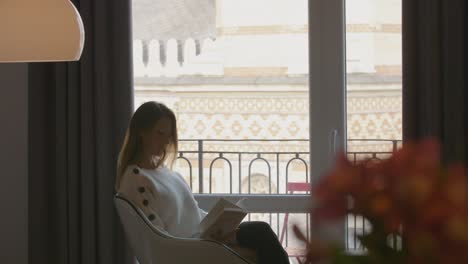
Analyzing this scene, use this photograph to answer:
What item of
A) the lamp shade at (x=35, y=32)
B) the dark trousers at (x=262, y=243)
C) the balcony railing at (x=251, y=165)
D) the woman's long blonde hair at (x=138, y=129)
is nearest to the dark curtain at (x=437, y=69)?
the balcony railing at (x=251, y=165)

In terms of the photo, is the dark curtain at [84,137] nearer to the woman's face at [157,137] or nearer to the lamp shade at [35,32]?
the woman's face at [157,137]

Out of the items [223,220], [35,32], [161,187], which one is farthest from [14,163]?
[35,32]

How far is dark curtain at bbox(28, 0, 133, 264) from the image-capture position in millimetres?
4434

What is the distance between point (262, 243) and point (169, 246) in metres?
0.42

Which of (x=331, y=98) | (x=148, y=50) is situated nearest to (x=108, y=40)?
(x=148, y=50)

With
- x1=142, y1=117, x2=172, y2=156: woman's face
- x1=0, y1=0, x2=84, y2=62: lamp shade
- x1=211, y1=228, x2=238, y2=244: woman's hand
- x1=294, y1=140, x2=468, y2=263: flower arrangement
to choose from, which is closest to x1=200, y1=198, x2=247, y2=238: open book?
x1=211, y1=228, x2=238, y2=244: woman's hand

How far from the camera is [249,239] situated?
3701mm

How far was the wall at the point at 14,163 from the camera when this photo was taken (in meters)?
4.57

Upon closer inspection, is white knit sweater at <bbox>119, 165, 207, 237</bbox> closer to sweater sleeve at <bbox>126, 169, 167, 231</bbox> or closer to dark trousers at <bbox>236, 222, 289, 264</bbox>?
sweater sleeve at <bbox>126, 169, 167, 231</bbox>

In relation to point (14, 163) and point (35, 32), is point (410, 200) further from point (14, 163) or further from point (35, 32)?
point (14, 163)

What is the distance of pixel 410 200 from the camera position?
106 centimetres

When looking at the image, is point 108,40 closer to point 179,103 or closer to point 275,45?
→ point 179,103

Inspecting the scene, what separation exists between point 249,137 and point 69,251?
1.13 m

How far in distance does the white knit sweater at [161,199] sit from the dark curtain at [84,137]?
702 mm
